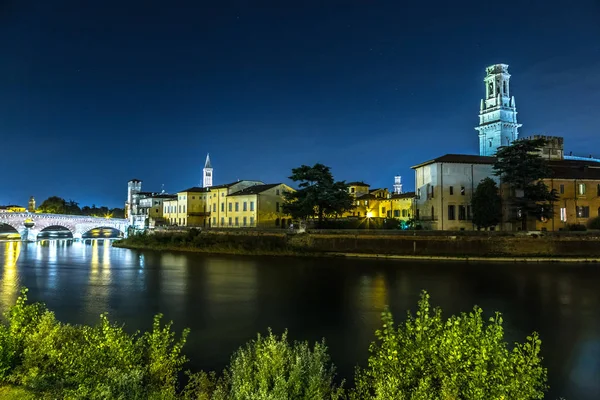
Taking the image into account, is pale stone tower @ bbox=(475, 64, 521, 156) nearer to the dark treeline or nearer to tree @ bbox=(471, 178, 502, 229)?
tree @ bbox=(471, 178, 502, 229)

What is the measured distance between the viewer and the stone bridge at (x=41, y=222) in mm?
68938

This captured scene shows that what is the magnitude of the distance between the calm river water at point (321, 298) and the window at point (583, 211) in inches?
469

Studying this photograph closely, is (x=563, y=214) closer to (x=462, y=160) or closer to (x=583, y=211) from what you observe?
(x=583, y=211)

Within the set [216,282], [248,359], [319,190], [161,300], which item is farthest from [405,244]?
[248,359]

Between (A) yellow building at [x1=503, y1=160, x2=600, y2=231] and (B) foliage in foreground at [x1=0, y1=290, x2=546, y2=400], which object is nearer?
(B) foliage in foreground at [x1=0, y1=290, x2=546, y2=400]

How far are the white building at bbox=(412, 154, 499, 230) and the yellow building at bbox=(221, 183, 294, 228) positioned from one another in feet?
59.4

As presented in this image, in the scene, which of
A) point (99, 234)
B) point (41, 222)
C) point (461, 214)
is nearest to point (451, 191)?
point (461, 214)

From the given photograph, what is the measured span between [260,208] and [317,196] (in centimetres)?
1189

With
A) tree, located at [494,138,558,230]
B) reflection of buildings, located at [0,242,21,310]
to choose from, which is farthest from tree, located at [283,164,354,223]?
reflection of buildings, located at [0,242,21,310]

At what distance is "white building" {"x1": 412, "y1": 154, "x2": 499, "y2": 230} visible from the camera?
41.6 metres

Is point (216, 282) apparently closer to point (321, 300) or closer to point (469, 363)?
point (321, 300)

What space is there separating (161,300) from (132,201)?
7999 centimetres

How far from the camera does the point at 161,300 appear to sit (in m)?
20.3

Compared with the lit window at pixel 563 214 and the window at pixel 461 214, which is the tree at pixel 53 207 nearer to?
the window at pixel 461 214
